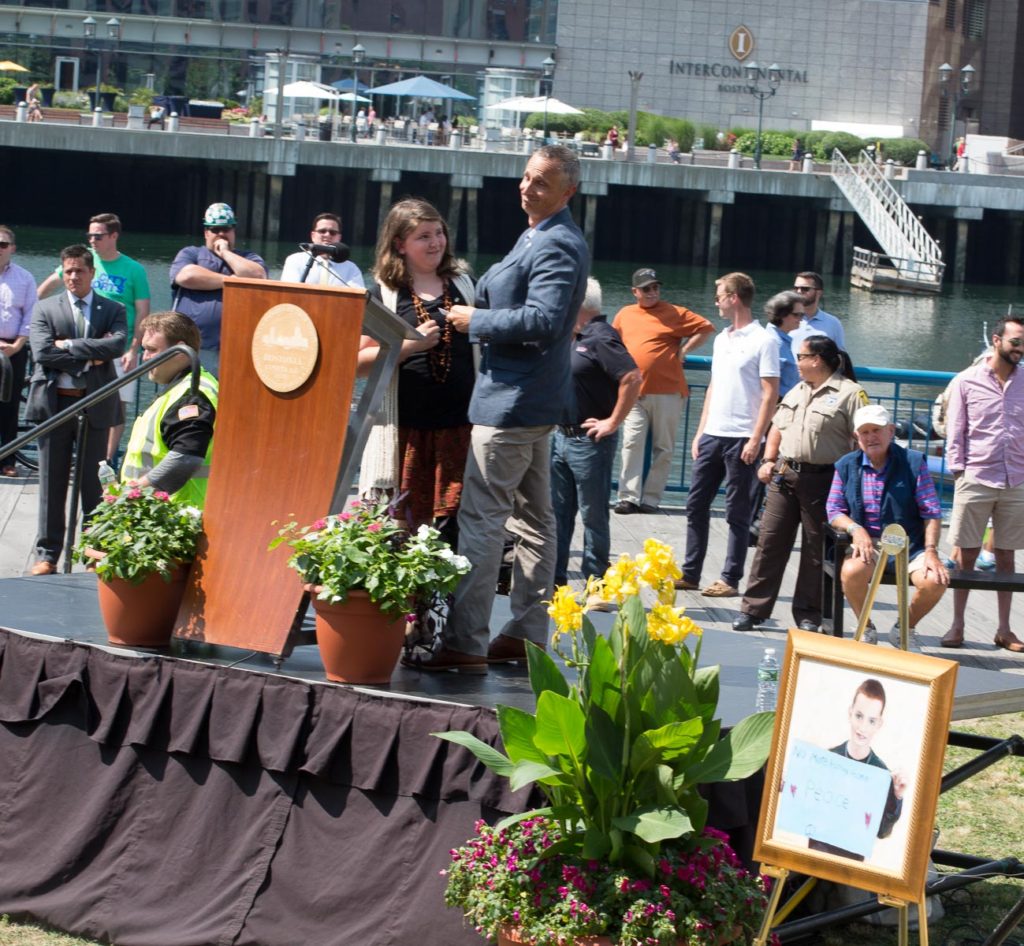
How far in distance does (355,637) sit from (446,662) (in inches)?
20.8

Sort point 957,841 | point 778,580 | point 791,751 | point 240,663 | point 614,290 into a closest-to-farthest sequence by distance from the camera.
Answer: point 791,751 < point 240,663 < point 957,841 < point 778,580 < point 614,290

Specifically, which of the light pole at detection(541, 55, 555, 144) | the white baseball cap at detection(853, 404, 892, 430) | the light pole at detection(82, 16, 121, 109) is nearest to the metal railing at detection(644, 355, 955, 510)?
the white baseball cap at detection(853, 404, 892, 430)

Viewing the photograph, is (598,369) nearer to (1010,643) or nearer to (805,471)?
(805,471)

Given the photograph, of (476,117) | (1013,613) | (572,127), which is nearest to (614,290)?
(572,127)

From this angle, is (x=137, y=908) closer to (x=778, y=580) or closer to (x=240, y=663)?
(x=240, y=663)

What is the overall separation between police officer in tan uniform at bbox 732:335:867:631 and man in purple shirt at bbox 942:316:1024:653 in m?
0.69

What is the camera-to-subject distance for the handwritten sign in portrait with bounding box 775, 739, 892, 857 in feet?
11.9

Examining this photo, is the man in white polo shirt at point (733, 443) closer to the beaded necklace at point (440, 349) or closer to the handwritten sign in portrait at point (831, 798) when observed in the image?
the beaded necklace at point (440, 349)

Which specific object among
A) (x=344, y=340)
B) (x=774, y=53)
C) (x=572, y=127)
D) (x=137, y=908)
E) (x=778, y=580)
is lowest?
(x=137, y=908)

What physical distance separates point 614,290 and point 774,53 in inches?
1164

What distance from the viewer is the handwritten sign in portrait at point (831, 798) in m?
3.64

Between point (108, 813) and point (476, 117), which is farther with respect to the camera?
point (476, 117)

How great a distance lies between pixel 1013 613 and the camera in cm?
871

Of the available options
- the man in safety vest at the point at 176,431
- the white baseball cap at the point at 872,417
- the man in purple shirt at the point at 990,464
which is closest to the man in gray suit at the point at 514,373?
the man in safety vest at the point at 176,431
